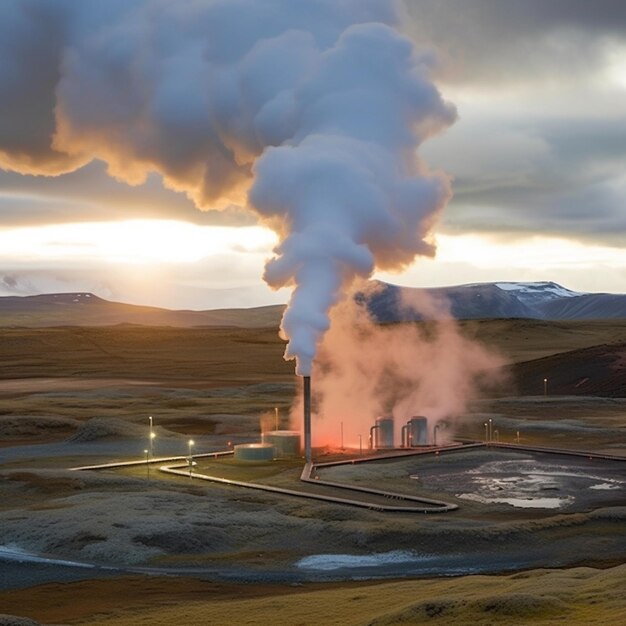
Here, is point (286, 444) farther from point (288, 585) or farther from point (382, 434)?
point (288, 585)

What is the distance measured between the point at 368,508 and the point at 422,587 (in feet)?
49.4

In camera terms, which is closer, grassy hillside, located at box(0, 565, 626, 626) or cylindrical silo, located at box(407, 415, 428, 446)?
grassy hillside, located at box(0, 565, 626, 626)

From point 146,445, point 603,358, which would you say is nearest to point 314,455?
point 146,445

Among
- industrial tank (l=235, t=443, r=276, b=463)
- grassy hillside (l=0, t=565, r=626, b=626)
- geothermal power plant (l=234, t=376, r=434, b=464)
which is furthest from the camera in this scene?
industrial tank (l=235, t=443, r=276, b=463)

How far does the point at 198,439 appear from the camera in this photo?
8462 centimetres

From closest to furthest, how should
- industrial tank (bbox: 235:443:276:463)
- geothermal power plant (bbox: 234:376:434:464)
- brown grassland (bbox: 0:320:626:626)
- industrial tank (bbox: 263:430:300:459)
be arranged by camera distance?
1. brown grassland (bbox: 0:320:626:626)
2. geothermal power plant (bbox: 234:376:434:464)
3. industrial tank (bbox: 235:443:276:463)
4. industrial tank (bbox: 263:430:300:459)

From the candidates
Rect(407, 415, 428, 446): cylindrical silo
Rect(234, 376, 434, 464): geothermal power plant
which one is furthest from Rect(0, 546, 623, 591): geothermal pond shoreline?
Rect(407, 415, 428, 446): cylindrical silo

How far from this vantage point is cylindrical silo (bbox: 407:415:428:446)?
264 feet

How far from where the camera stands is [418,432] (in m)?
80.6

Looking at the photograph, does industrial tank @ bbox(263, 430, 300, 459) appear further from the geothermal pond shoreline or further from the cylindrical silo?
the geothermal pond shoreline

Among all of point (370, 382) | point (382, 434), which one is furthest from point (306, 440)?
point (370, 382)

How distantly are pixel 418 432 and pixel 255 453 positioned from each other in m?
15.7

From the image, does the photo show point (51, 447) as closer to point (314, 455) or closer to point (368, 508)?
point (314, 455)

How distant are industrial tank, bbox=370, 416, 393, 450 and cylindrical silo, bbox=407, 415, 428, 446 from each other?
189cm
